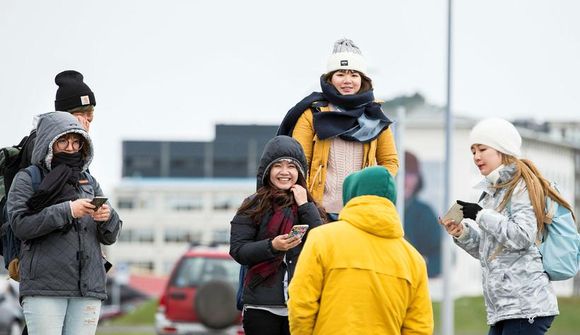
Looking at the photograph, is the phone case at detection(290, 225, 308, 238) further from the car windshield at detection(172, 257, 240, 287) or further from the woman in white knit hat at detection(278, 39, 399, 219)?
the car windshield at detection(172, 257, 240, 287)

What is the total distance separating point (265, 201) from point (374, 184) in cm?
121

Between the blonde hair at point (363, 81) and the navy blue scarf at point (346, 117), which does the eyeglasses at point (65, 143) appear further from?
the blonde hair at point (363, 81)

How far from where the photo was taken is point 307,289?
7.16m

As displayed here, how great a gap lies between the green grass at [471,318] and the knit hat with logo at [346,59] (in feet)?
127

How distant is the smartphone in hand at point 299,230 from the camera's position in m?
7.89

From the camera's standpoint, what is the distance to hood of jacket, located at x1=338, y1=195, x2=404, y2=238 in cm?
720

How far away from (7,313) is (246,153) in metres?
147

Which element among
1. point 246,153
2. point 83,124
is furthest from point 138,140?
point 83,124

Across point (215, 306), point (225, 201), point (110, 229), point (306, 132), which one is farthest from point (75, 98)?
point (225, 201)

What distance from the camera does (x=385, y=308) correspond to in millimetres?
7176

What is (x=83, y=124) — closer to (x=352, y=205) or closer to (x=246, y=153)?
(x=352, y=205)

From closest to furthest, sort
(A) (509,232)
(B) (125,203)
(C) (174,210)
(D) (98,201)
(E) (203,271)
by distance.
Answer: (D) (98,201) → (A) (509,232) → (E) (203,271) → (B) (125,203) → (C) (174,210)

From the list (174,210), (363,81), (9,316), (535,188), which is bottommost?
(174,210)

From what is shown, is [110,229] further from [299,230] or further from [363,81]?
[363,81]
